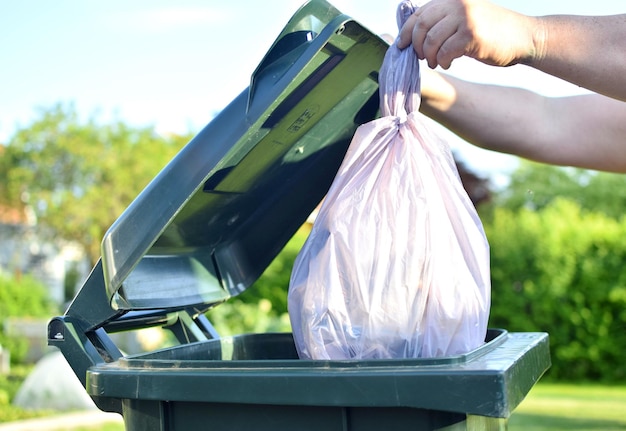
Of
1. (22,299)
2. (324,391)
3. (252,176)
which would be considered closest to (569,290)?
(252,176)

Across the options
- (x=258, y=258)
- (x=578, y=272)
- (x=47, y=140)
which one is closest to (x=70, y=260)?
(x=47, y=140)

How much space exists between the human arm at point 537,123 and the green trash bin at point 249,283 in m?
0.41

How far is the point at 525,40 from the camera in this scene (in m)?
1.83

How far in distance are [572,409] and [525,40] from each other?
24.2ft

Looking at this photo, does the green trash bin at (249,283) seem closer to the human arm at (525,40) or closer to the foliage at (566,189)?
the human arm at (525,40)

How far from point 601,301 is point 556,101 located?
893cm

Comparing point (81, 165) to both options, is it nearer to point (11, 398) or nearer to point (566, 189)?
point (11, 398)

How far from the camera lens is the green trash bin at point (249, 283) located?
4.96 ft

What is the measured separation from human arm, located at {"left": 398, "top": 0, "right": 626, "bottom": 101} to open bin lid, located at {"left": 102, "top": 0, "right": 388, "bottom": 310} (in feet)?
0.66

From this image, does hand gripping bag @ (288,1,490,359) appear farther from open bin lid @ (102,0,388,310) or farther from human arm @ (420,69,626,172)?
human arm @ (420,69,626,172)

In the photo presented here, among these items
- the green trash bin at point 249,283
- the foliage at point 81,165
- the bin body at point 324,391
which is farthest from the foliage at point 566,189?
the bin body at point 324,391

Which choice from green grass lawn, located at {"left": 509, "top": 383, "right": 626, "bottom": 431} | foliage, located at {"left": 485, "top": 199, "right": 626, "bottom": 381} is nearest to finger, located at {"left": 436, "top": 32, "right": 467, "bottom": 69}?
green grass lawn, located at {"left": 509, "top": 383, "right": 626, "bottom": 431}

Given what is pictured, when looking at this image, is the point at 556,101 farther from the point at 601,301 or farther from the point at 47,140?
the point at 47,140

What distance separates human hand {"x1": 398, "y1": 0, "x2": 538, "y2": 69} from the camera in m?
1.78
